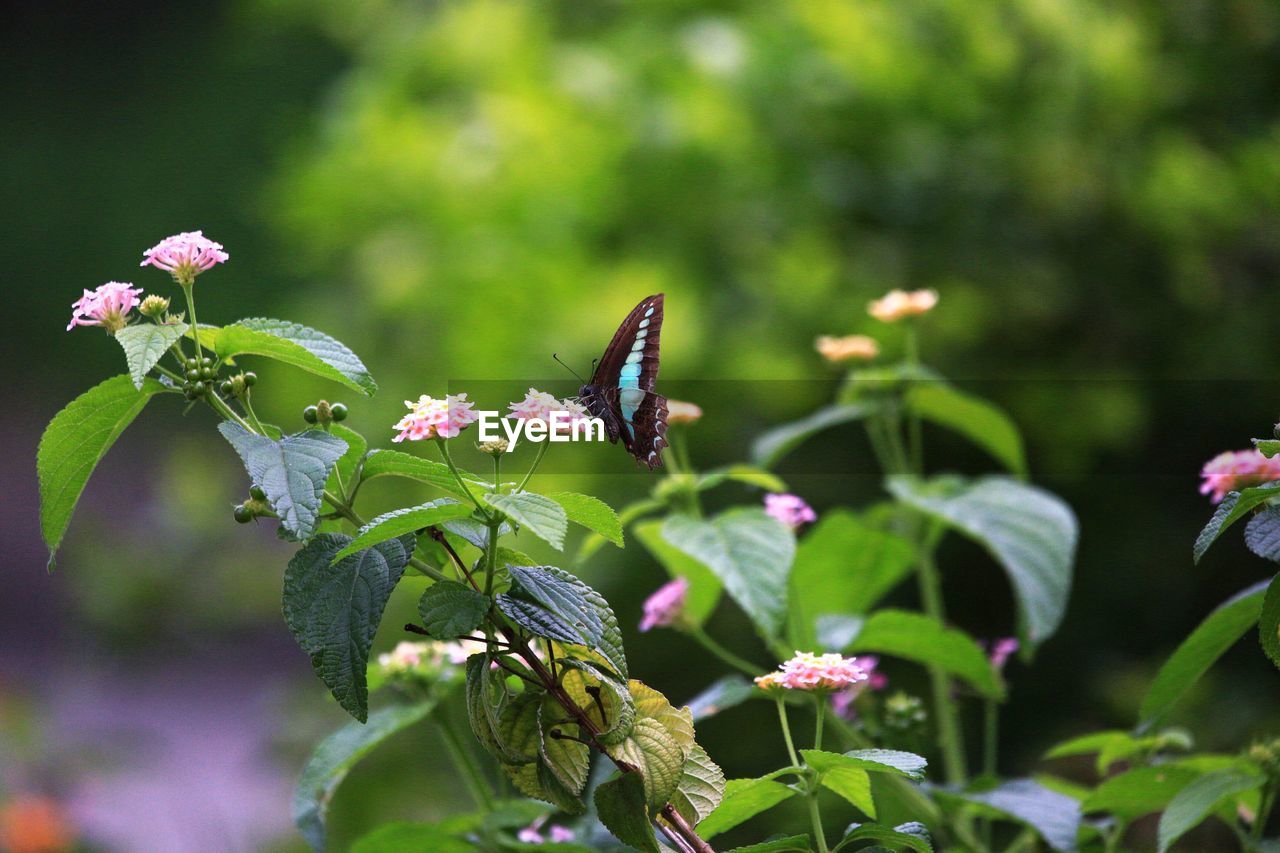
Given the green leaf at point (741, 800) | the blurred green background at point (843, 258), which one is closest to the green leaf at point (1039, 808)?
the green leaf at point (741, 800)

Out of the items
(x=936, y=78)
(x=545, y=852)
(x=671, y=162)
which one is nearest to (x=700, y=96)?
(x=671, y=162)

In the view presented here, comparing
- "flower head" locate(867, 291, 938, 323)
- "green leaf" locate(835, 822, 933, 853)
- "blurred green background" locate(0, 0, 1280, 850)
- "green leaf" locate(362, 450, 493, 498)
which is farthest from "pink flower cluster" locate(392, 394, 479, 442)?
"blurred green background" locate(0, 0, 1280, 850)

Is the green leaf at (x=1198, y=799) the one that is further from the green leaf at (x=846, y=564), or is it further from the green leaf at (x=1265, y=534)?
the green leaf at (x=846, y=564)

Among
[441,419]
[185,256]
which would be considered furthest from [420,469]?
[185,256]

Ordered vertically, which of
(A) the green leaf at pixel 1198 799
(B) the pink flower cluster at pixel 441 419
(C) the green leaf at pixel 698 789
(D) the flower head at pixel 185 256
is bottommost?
(A) the green leaf at pixel 1198 799

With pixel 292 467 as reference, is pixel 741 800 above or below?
below

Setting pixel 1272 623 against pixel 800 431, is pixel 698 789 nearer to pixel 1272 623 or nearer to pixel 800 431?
pixel 1272 623

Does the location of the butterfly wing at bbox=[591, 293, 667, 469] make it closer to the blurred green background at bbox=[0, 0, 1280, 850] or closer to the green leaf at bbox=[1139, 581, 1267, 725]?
the green leaf at bbox=[1139, 581, 1267, 725]
